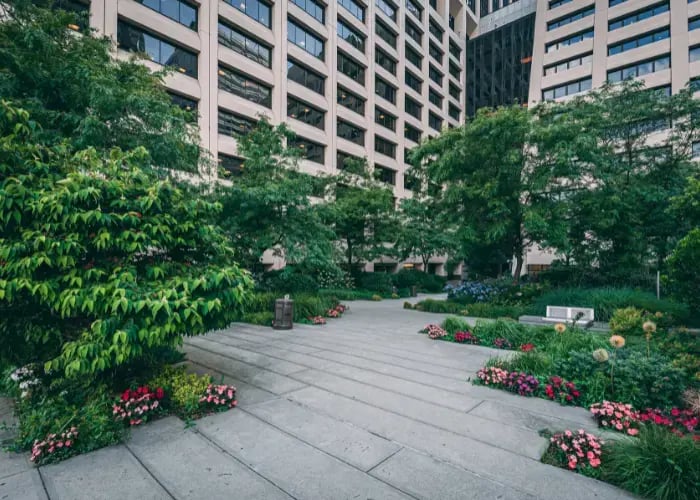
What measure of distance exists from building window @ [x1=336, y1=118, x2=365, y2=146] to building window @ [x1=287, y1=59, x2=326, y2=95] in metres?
3.38

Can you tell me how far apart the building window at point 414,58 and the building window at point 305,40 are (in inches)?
Result: 588

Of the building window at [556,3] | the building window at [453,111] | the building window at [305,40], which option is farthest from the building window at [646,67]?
the building window at [305,40]

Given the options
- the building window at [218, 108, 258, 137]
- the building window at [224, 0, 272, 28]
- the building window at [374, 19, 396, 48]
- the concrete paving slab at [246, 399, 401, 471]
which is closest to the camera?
the concrete paving slab at [246, 399, 401, 471]

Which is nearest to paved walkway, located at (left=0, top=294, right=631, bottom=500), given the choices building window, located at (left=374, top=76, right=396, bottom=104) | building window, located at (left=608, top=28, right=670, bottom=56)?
building window, located at (left=374, top=76, right=396, bottom=104)

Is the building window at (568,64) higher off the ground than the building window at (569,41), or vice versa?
the building window at (569,41)

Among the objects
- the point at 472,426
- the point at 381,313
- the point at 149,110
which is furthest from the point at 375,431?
the point at 381,313

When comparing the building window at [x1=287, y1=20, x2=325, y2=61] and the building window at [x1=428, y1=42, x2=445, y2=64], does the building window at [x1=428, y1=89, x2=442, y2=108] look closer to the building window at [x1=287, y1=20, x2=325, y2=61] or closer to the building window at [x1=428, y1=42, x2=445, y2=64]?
the building window at [x1=428, y1=42, x2=445, y2=64]

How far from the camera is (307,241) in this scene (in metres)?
12.9

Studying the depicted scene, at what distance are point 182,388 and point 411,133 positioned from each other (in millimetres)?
40999

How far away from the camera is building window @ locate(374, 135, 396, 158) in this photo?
35859mm

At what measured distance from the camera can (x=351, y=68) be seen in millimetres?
32750

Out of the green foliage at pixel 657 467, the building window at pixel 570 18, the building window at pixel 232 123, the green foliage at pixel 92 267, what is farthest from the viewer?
the building window at pixel 570 18

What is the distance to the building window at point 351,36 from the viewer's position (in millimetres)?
31436

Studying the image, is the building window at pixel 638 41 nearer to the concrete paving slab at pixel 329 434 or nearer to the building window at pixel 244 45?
the building window at pixel 244 45
